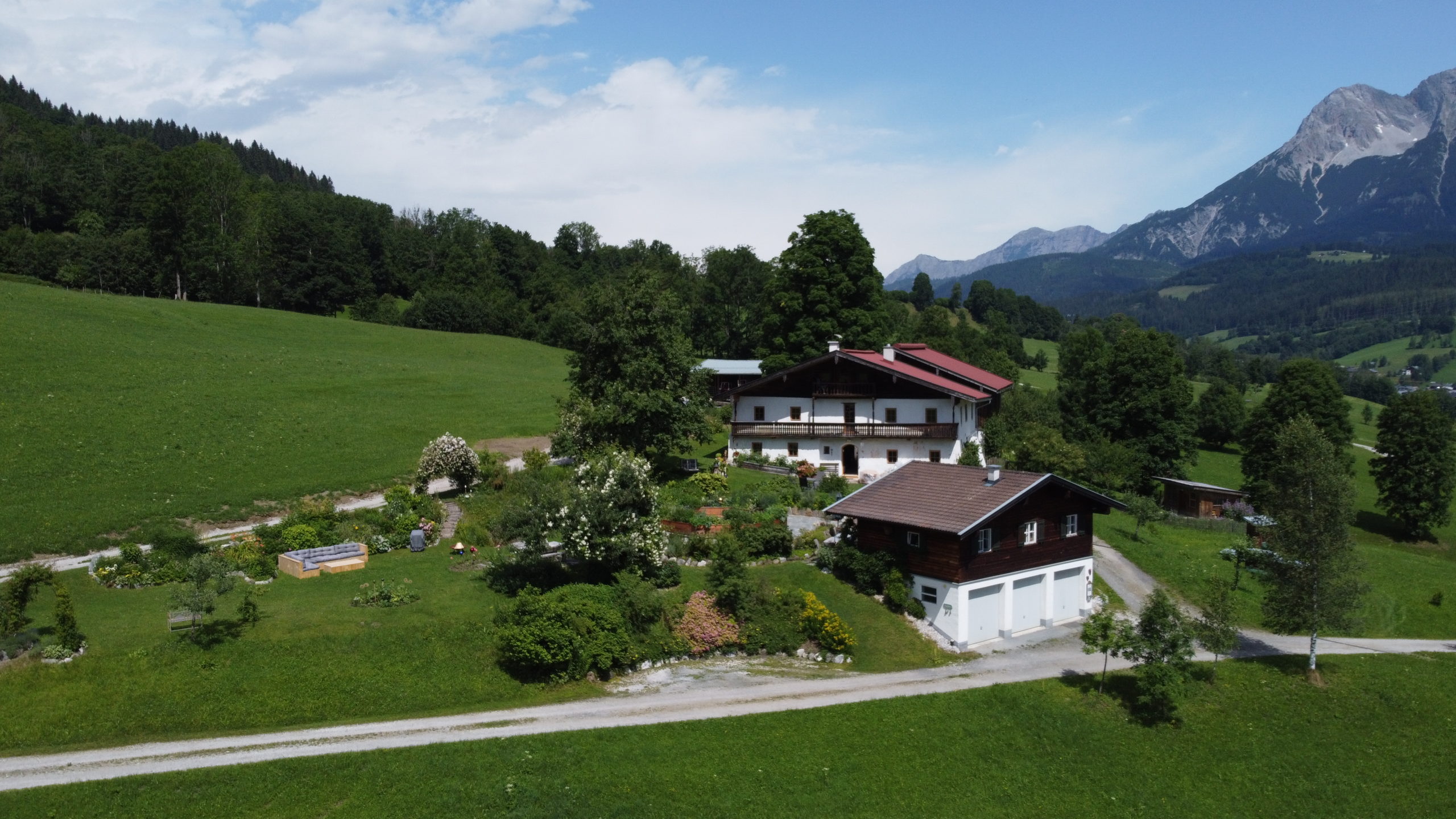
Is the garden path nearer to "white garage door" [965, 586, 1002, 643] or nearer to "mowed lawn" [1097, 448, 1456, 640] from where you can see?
"white garage door" [965, 586, 1002, 643]

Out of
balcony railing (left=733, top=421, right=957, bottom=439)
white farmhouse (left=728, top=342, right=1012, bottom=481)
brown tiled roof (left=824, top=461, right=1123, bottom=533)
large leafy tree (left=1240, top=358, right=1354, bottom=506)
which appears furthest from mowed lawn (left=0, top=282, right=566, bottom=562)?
large leafy tree (left=1240, top=358, right=1354, bottom=506)

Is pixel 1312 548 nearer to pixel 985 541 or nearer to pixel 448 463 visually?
pixel 985 541

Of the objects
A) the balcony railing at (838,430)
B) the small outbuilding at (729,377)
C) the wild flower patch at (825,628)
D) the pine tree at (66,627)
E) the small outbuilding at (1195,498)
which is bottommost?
the small outbuilding at (1195,498)

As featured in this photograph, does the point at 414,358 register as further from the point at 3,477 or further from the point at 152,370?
the point at 3,477

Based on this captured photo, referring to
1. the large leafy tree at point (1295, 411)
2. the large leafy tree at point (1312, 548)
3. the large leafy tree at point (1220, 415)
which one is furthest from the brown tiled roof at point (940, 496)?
the large leafy tree at point (1220, 415)

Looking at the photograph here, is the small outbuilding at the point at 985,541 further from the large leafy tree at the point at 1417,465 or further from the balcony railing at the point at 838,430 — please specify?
the large leafy tree at the point at 1417,465

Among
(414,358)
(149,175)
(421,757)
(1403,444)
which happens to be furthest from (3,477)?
(149,175)
